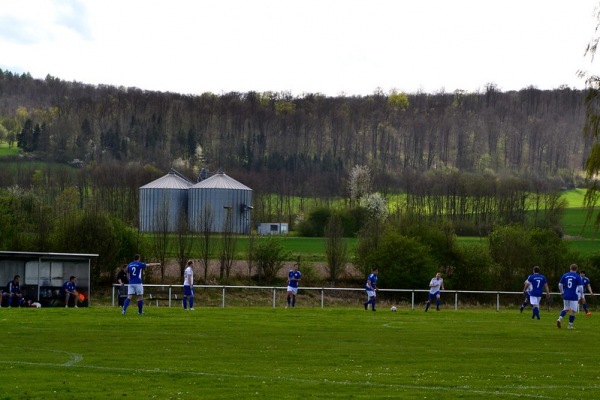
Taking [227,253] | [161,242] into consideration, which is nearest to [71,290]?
[227,253]

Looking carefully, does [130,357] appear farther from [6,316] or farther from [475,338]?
[6,316]

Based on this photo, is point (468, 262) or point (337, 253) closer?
point (468, 262)

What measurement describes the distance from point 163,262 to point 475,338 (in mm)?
55637

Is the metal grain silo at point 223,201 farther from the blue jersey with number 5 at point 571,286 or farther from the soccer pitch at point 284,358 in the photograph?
the blue jersey with number 5 at point 571,286

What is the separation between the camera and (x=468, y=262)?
249ft

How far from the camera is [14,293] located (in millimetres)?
45312

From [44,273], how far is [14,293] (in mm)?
3445

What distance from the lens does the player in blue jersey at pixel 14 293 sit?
44750 millimetres

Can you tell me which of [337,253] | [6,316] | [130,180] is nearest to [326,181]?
[130,180]

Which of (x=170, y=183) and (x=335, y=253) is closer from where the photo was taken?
(x=335, y=253)

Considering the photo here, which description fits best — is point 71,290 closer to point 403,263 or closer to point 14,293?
point 14,293

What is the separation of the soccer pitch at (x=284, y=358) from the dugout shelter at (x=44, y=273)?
34.8 feet

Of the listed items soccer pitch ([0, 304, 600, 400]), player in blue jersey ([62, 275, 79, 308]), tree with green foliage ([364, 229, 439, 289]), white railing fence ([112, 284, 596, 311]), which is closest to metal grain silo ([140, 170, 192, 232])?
white railing fence ([112, 284, 596, 311])

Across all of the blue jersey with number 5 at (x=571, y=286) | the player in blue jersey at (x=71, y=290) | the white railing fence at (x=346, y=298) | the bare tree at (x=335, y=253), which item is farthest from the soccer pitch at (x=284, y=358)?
the bare tree at (x=335, y=253)
